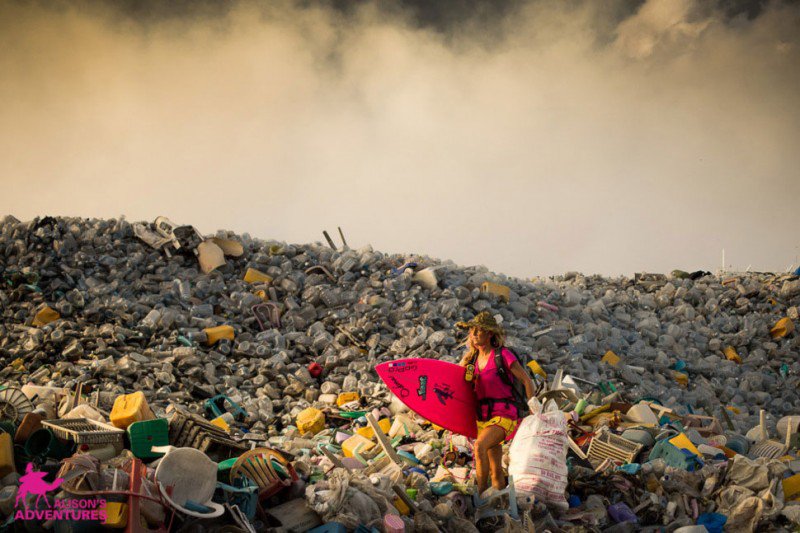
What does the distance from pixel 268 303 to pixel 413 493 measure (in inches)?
247

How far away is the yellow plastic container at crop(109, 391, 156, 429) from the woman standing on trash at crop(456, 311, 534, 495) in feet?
8.50

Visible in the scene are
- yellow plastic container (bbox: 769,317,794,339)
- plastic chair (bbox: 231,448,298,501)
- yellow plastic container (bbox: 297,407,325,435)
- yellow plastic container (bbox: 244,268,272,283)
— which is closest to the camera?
plastic chair (bbox: 231,448,298,501)

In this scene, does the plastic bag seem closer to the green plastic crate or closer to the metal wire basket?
the green plastic crate

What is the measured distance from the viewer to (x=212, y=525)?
372 cm

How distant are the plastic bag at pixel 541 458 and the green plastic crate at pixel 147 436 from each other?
2.57 m

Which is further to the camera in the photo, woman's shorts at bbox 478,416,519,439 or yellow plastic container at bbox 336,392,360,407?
yellow plastic container at bbox 336,392,360,407

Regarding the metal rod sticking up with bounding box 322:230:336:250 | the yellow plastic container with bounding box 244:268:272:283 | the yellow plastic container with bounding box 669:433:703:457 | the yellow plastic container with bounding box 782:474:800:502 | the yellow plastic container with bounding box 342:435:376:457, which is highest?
the metal rod sticking up with bounding box 322:230:336:250

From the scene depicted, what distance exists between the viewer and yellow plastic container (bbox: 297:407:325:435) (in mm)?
7184

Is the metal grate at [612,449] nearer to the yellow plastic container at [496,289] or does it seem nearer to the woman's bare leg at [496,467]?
the woman's bare leg at [496,467]

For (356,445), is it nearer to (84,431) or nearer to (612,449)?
(612,449)

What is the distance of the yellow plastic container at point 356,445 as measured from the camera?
6152 mm

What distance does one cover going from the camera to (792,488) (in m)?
5.26

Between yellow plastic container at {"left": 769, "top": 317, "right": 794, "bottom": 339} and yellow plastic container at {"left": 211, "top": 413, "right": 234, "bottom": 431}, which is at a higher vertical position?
yellow plastic container at {"left": 769, "top": 317, "right": 794, "bottom": 339}

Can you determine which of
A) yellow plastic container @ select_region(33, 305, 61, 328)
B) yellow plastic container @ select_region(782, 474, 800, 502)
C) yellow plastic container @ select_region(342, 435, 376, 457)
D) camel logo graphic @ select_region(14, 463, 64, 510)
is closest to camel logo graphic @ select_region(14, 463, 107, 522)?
camel logo graphic @ select_region(14, 463, 64, 510)
